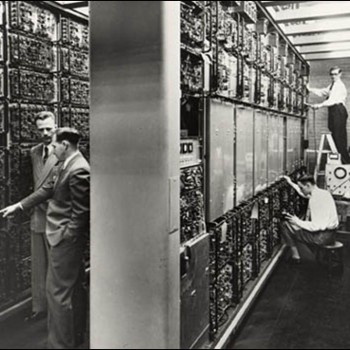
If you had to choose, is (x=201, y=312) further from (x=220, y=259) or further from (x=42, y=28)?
(x=42, y=28)

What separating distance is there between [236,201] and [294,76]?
3.07m

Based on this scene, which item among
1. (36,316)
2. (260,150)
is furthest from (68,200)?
(260,150)

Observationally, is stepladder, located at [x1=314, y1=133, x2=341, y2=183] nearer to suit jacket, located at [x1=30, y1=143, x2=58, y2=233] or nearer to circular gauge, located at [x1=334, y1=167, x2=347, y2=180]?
circular gauge, located at [x1=334, y1=167, x2=347, y2=180]

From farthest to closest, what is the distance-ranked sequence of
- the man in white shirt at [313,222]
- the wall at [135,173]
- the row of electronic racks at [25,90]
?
the man in white shirt at [313,222], the row of electronic racks at [25,90], the wall at [135,173]

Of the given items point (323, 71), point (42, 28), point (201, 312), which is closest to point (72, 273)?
point (201, 312)

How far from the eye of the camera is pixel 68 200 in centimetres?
259

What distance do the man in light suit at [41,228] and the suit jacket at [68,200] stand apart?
0.21ft

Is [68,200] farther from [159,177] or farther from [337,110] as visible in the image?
[337,110]

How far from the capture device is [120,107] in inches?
96.2

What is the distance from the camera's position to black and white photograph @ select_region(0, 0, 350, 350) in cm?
242

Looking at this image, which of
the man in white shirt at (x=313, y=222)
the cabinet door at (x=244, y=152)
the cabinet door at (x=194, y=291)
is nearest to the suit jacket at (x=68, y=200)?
the cabinet door at (x=194, y=291)

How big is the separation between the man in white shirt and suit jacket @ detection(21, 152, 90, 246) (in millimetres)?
3113

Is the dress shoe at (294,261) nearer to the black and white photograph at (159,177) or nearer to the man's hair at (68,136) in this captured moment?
the black and white photograph at (159,177)

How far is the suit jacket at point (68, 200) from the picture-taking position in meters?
2.57
